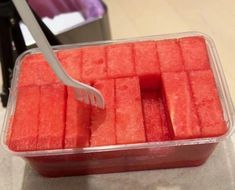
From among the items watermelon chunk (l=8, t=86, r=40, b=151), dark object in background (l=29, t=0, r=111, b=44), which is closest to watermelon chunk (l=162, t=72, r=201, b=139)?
watermelon chunk (l=8, t=86, r=40, b=151)

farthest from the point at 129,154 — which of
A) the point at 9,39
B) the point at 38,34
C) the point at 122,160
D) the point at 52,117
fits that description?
the point at 9,39

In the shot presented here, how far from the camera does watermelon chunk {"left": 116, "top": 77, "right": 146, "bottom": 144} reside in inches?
22.8

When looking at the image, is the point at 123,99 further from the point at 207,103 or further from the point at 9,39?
the point at 9,39

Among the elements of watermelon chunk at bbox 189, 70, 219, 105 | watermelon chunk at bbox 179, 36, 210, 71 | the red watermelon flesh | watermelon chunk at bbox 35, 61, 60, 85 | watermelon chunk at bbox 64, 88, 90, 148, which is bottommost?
the red watermelon flesh

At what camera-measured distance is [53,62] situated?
20.2 inches

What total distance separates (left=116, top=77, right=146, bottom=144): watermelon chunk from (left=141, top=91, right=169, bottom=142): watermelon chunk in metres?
0.03

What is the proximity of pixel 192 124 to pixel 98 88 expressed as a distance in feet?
0.58

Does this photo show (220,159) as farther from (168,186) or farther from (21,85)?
(21,85)

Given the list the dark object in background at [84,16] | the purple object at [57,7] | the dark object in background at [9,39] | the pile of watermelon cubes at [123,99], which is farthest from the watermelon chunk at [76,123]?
the purple object at [57,7]

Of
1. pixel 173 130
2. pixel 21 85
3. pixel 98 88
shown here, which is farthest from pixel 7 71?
pixel 173 130

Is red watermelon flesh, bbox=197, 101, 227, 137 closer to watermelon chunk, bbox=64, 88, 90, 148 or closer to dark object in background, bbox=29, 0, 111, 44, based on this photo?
watermelon chunk, bbox=64, 88, 90, 148

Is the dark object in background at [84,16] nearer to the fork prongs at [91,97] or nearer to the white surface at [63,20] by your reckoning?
the white surface at [63,20]

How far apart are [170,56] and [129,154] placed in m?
0.20

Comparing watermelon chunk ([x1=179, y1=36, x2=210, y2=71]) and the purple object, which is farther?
the purple object
